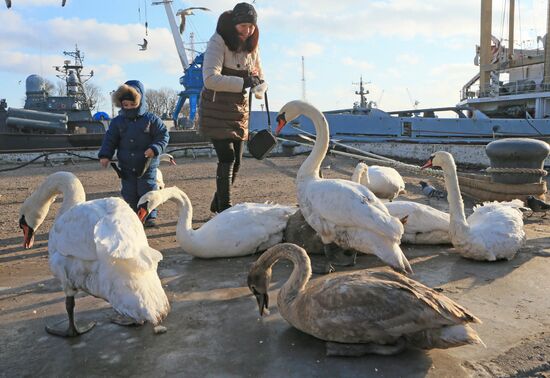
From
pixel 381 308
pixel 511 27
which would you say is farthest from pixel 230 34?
pixel 511 27

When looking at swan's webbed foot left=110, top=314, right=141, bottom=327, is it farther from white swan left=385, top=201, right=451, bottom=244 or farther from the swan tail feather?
white swan left=385, top=201, right=451, bottom=244

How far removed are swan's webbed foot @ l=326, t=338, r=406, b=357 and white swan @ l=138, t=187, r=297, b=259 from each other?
7.12 feet

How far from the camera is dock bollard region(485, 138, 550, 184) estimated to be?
7102mm

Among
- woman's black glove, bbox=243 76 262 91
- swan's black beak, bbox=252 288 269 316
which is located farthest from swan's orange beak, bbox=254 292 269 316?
woman's black glove, bbox=243 76 262 91

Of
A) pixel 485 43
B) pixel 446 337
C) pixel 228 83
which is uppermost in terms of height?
pixel 485 43

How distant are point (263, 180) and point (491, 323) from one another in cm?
823

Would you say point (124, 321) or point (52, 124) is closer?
point (124, 321)

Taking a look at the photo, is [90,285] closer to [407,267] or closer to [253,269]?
[253,269]

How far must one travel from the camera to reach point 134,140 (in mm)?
6148

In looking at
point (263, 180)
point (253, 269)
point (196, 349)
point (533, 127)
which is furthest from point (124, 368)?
point (533, 127)

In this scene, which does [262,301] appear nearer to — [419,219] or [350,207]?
[350,207]

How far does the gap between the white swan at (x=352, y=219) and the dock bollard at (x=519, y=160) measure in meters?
4.05

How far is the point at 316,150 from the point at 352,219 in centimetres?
121

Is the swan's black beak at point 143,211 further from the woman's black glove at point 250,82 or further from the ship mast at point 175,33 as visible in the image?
the ship mast at point 175,33
